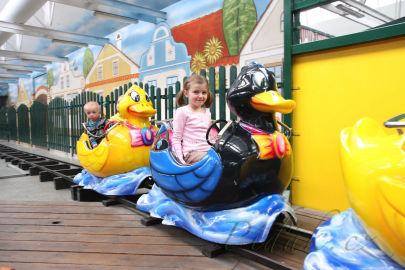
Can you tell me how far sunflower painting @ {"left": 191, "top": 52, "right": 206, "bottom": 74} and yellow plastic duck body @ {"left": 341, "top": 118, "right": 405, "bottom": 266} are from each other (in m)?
4.19

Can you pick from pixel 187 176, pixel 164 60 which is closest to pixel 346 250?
pixel 187 176

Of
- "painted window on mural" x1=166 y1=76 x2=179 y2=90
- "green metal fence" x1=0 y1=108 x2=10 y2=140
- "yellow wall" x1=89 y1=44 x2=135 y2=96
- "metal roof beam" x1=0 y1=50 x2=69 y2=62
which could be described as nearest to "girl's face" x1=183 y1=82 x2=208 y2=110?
"painted window on mural" x1=166 y1=76 x2=179 y2=90

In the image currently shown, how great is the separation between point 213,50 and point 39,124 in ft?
19.1

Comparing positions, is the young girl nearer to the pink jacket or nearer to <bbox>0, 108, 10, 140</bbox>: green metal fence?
the pink jacket

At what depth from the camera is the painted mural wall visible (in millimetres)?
4219

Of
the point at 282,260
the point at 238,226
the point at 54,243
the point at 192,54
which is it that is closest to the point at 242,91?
the point at 238,226

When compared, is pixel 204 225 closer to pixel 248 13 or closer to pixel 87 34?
pixel 248 13

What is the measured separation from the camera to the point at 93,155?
2.85 metres

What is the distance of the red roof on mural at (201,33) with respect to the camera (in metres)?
4.75

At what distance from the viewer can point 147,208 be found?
2330 millimetres

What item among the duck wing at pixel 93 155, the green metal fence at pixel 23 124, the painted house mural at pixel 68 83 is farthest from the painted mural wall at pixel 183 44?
the duck wing at pixel 93 155

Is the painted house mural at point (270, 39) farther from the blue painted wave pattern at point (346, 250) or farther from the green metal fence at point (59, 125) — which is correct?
the green metal fence at point (59, 125)

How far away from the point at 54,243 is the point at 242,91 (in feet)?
4.86

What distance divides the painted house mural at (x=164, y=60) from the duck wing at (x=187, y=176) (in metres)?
3.73
